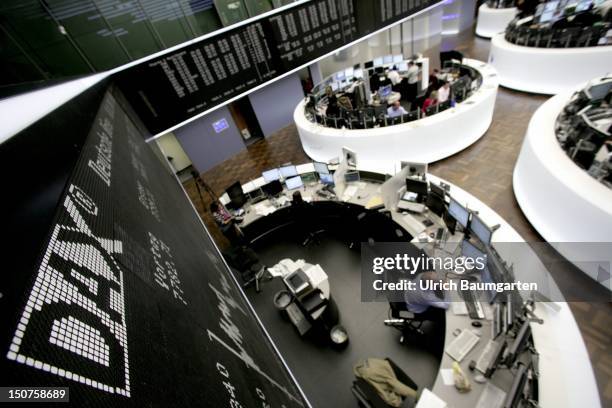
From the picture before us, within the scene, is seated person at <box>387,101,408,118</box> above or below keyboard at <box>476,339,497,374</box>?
above

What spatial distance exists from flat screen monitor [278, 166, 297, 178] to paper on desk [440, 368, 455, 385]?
384 cm

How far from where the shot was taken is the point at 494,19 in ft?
37.2

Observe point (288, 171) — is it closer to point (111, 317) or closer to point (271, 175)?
point (271, 175)

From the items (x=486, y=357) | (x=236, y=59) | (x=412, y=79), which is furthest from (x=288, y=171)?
(x=412, y=79)

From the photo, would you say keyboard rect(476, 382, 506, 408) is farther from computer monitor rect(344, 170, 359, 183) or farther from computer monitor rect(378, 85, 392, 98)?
computer monitor rect(378, 85, 392, 98)

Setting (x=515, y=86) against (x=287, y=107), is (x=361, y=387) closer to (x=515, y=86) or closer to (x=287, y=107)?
(x=287, y=107)

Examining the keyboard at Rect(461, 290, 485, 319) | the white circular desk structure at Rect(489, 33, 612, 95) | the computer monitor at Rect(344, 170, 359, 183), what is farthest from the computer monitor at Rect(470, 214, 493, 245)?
the white circular desk structure at Rect(489, 33, 612, 95)

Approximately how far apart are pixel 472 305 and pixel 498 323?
0.42 metres

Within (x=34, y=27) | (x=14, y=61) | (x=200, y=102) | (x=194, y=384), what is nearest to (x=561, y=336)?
(x=194, y=384)

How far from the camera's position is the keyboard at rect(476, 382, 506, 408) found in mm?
2137

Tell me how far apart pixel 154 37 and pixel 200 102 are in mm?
1381

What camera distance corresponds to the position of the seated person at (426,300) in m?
2.97

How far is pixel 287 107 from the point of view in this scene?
357 inches

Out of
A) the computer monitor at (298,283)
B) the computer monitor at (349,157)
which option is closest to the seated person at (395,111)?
the computer monitor at (349,157)
